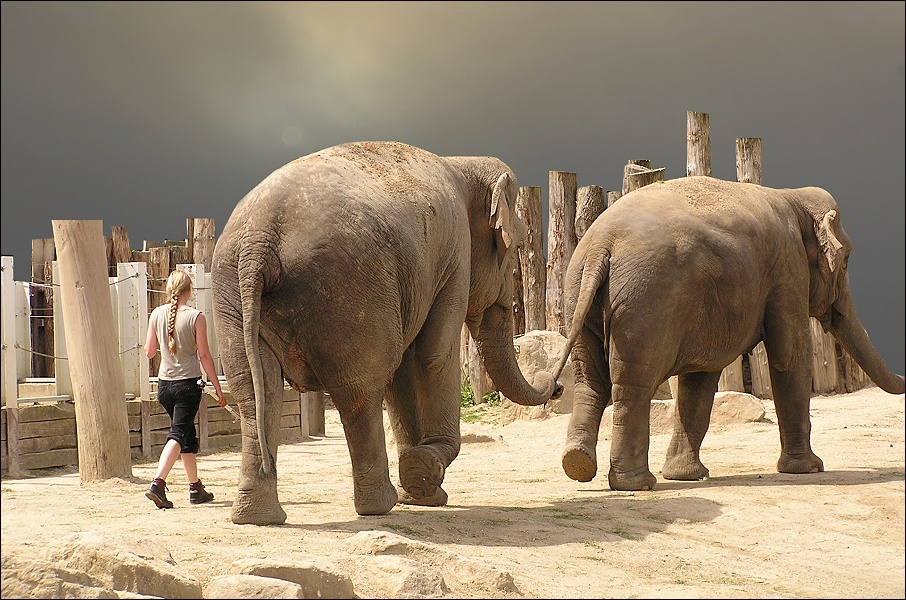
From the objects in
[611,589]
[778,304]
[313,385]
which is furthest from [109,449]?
[778,304]

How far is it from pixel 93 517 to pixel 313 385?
1769 millimetres

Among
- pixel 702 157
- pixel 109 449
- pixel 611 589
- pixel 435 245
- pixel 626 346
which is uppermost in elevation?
pixel 702 157

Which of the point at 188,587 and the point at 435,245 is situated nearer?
the point at 188,587

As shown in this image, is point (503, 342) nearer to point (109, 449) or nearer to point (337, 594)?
point (109, 449)

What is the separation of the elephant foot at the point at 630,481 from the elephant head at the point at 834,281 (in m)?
2.59

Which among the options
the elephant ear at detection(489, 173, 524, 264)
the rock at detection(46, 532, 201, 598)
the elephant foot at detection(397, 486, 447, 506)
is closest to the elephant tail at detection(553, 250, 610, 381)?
the elephant ear at detection(489, 173, 524, 264)

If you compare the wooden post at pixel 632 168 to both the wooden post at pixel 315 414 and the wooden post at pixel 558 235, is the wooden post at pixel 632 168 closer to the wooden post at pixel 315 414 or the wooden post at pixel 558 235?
the wooden post at pixel 558 235

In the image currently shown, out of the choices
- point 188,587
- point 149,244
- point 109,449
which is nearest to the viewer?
point 188,587

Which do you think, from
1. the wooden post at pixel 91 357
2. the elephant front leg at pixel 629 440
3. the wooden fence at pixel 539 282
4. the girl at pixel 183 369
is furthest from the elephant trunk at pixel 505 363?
the wooden fence at pixel 539 282

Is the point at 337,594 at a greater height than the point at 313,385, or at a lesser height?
lesser

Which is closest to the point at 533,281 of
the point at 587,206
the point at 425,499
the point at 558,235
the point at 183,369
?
the point at 558,235

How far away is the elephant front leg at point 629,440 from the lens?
8.44m

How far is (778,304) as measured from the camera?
30.6ft

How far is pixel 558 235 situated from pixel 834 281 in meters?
5.87
